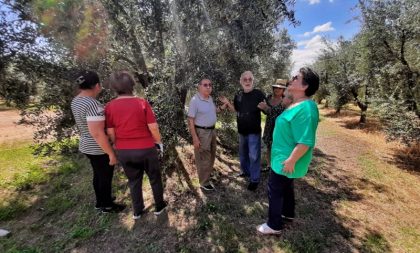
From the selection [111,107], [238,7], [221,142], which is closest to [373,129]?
[221,142]

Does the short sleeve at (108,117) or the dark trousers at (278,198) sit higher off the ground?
the short sleeve at (108,117)

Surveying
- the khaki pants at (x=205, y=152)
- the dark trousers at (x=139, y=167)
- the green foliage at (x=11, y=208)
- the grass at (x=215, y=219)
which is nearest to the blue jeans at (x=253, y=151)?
the grass at (x=215, y=219)

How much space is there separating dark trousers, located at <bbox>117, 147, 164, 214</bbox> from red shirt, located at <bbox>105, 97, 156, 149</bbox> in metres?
0.09

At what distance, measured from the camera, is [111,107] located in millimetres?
3471

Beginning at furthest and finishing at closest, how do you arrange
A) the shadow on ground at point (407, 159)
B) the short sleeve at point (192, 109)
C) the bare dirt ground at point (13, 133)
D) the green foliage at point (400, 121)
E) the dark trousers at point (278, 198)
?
the bare dirt ground at point (13, 133) < the green foliage at point (400, 121) < the shadow on ground at point (407, 159) < the short sleeve at point (192, 109) < the dark trousers at point (278, 198)

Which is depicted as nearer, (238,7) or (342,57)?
(238,7)

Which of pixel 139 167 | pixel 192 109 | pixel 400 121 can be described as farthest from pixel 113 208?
pixel 400 121

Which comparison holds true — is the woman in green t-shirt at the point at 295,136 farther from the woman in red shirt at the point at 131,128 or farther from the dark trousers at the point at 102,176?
the dark trousers at the point at 102,176

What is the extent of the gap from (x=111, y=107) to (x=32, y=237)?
263cm

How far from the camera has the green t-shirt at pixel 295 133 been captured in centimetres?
295

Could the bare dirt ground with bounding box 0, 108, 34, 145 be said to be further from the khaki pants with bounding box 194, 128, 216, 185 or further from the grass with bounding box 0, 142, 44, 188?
the khaki pants with bounding box 194, 128, 216, 185

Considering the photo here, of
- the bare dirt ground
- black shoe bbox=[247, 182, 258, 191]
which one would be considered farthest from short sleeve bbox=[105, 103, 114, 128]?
the bare dirt ground

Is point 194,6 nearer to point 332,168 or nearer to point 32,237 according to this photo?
point 32,237

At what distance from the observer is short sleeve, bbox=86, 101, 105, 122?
11.3ft
